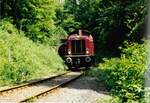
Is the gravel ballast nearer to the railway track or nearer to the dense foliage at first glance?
the railway track

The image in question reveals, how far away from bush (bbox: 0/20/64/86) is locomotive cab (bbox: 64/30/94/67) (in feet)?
3.42

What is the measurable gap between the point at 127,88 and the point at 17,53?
14.1 metres

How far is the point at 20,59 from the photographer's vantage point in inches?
1041

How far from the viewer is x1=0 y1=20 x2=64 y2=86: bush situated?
22422mm

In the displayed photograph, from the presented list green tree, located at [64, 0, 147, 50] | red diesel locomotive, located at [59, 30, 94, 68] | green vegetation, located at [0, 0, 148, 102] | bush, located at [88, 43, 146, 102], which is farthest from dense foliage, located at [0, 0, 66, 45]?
bush, located at [88, 43, 146, 102]

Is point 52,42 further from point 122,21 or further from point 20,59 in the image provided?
point 20,59

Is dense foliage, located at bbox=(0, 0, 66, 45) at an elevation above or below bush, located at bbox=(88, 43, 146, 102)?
above

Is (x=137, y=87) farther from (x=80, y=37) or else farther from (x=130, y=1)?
(x=80, y=37)

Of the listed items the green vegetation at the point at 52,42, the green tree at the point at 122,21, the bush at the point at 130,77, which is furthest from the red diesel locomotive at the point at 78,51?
the bush at the point at 130,77

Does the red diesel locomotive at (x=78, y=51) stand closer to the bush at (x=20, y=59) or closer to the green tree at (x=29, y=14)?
the bush at (x=20, y=59)

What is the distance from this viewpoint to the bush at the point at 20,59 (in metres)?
22.4

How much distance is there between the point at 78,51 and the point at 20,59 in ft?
33.5

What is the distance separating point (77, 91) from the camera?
18938mm

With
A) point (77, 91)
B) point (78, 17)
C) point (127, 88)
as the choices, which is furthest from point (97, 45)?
point (127, 88)
